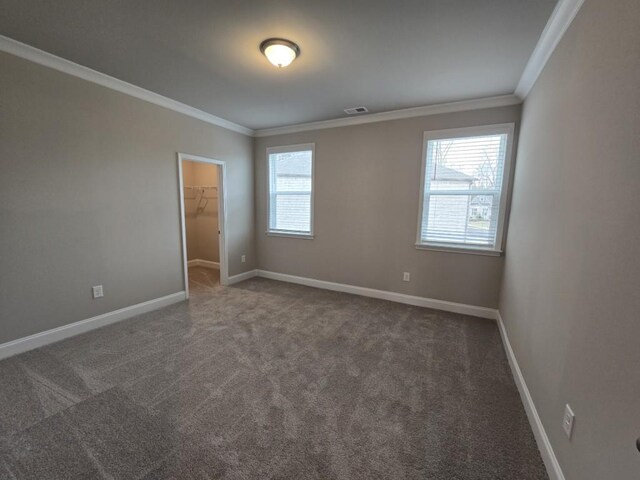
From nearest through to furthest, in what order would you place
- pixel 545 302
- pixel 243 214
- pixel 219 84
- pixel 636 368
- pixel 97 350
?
pixel 636 368 → pixel 545 302 → pixel 97 350 → pixel 219 84 → pixel 243 214

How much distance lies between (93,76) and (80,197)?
3.98 ft

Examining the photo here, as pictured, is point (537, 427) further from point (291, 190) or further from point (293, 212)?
point (291, 190)

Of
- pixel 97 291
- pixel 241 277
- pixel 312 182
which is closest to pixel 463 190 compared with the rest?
pixel 312 182

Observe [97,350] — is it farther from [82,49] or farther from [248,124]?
[248,124]

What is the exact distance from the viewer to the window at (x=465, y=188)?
10.4 feet

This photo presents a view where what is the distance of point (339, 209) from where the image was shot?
167 inches

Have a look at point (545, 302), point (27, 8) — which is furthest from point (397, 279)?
point (27, 8)

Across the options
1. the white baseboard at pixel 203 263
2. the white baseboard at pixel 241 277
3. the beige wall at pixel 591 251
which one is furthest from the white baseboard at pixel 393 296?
the beige wall at pixel 591 251

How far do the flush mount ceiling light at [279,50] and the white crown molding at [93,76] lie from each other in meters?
1.80

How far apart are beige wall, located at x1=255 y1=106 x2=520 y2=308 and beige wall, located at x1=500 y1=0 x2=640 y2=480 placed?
142 cm

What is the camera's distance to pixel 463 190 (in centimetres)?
338

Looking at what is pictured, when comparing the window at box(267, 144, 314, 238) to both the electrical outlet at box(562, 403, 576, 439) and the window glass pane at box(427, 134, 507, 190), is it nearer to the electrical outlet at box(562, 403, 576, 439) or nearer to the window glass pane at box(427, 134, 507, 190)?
the window glass pane at box(427, 134, 507, 190)

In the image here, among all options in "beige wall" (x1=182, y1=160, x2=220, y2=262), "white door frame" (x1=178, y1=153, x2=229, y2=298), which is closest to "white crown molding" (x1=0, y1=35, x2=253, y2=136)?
"white door frame" (x1=178, y1=153, x2=229, y2=298)

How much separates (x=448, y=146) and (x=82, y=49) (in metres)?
3.82
